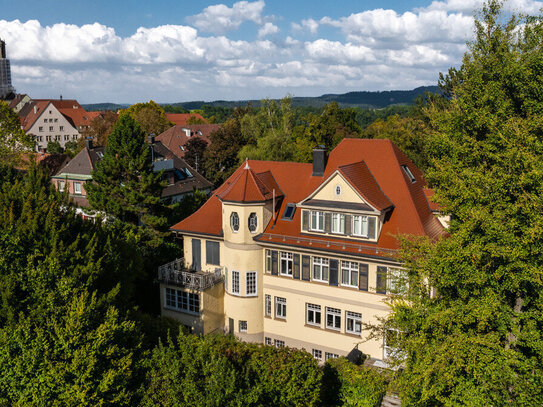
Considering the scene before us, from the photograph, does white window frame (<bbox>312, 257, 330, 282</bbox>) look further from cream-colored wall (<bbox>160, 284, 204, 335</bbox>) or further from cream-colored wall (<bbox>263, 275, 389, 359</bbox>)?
cream-colored wall (<bbox>160, 284, 204, 335</bbox>)

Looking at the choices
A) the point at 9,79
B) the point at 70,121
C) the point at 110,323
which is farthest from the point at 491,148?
the point at 9,79

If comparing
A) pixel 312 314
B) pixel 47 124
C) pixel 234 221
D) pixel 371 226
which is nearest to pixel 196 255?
pixel 234 221

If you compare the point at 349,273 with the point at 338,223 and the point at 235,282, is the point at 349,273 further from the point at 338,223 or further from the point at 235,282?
the point at 235,282

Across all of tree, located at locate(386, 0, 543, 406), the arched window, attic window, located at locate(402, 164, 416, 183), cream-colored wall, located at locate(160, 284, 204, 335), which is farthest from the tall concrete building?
tree, located at locate(386, 0, 543, 406)

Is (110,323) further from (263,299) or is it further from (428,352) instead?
(263,299)

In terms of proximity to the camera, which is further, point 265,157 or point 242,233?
point 265,157

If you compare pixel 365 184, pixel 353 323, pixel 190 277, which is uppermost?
pixel 365 184
